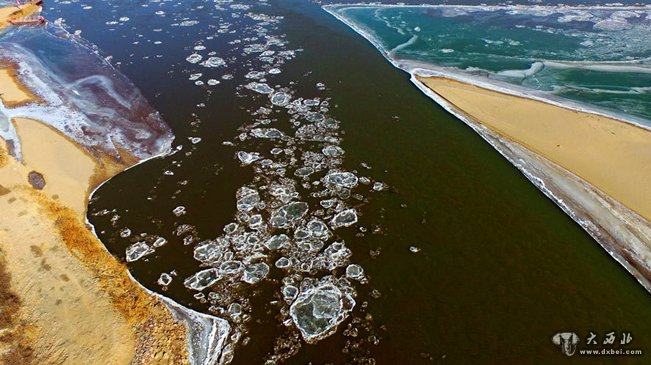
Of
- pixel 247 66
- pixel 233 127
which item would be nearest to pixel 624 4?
pixel 247 66

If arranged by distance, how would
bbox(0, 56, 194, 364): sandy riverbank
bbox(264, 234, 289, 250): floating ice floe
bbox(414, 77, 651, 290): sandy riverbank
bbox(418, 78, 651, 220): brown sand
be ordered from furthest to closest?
bbox(418, 78, 651, 220): brown sand
bbox(414, 77, 651, 290): sandy riverbank
bbox(264, 234, 289, 250): floating ice floe
bbox(0, 56, 194, 364): sandy riverbank

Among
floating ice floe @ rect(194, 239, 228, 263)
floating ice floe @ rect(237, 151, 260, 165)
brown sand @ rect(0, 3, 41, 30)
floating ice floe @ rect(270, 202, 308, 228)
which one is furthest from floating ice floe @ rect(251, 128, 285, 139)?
brown sand @ rect(0, 3, 41, 30)

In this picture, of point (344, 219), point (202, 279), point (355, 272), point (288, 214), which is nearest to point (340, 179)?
point (344, 219)

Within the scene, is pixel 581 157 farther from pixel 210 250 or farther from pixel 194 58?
pixel 194 58

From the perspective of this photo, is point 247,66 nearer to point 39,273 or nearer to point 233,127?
point 233,127

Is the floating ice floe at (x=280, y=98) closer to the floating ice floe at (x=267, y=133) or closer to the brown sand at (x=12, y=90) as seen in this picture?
the floating ice floe at (x=267, y=133)

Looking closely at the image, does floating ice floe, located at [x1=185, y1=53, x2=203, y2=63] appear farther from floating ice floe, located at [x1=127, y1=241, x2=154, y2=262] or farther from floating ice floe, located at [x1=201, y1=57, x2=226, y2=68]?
floating ice floe, located at [x1=127, y1=241, x2=154, y2=262]
